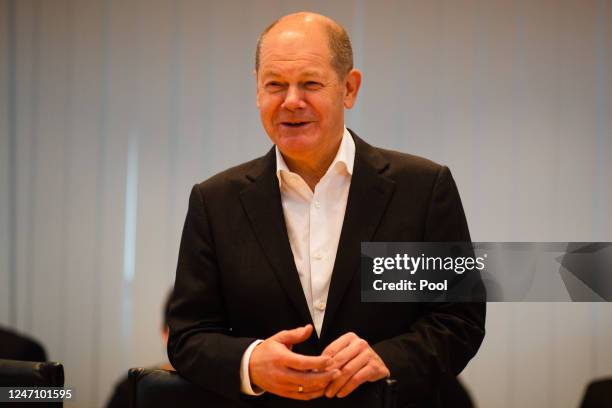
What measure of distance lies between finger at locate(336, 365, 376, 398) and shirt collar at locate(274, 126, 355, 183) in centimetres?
49

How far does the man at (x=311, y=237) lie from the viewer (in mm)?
1601

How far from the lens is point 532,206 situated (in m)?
3.86

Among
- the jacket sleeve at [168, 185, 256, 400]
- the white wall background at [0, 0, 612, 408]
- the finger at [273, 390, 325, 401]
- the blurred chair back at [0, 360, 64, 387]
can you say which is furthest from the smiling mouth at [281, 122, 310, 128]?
the white wall background at [0, 0, 612, 408]

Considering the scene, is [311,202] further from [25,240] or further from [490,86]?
[25,240]

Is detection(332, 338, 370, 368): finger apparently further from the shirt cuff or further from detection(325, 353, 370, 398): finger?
the shirt cuff

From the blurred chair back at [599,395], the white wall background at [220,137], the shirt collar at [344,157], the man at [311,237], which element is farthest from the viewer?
the white wall background at [220,137]

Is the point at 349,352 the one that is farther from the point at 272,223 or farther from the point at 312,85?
the point at 312,85

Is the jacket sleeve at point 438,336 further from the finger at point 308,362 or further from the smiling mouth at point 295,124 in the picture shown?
the smiling mouth at point 295,124

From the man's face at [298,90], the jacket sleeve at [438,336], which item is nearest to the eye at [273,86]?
the man's face at [298,90]

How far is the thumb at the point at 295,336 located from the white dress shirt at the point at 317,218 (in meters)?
0.17

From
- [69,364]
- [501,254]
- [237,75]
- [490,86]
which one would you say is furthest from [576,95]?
[69,364]

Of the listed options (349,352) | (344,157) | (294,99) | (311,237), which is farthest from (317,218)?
(349,352)

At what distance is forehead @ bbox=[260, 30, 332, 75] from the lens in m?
1.65

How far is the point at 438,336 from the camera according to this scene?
1.59 meters
